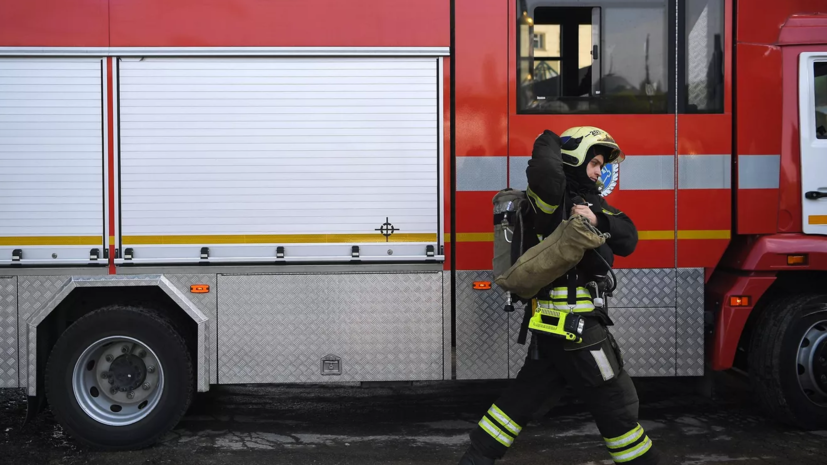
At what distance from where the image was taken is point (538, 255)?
11.1ft

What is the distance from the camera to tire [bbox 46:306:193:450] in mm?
4492

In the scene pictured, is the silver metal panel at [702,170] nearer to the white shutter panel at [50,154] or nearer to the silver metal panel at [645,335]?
the silver metal panel at [645,335]

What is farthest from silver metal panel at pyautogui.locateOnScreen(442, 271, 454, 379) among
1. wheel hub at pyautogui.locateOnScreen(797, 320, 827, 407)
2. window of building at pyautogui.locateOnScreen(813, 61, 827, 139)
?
window of building at pyautogui.locateOnScreen(813, 61, 827, 139)

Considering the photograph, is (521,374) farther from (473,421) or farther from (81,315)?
(81,315)

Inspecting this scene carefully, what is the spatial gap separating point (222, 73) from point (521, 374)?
2790 millimetres

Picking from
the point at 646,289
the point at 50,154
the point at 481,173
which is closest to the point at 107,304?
the point at 50,154

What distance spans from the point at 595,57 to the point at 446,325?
6.98ft

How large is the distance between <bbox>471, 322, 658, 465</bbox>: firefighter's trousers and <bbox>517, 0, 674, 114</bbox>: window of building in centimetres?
181

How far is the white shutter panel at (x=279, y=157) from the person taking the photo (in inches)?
177

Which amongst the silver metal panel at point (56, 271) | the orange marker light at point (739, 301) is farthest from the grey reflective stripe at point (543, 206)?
the silver metal panel at point (56, 271)

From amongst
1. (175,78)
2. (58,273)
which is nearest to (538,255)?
(175,78)

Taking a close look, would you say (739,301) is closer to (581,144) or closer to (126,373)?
(581,144)

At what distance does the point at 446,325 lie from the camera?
4605 millimetres

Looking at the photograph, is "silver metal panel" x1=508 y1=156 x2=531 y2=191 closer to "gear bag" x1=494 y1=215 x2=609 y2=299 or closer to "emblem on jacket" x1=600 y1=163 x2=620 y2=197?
"emblem on jacket" x1=600 y1=163 x2=620 y2=197
